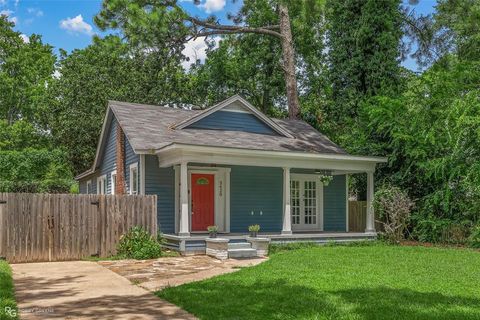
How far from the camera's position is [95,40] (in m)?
18.9

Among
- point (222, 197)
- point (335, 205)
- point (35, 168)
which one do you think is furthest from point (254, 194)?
point (35, 168)

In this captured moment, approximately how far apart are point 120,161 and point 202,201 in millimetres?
3253

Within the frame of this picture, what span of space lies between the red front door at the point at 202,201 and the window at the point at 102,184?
511 centimetres

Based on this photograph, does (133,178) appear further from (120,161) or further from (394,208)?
(394,208)

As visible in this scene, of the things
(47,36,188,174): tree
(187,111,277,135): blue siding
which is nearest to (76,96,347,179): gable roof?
(187,111,277,135): blue siding

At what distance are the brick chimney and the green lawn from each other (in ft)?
23.0

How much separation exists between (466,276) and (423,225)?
8.21 metres

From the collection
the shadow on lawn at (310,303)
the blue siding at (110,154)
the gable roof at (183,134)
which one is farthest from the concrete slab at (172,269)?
the blue siding at (110,154)

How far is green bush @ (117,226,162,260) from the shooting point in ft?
40.4

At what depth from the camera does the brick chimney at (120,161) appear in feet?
54.6

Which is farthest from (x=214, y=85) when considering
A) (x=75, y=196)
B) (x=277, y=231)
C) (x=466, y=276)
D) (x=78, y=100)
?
(x=466, y=276)

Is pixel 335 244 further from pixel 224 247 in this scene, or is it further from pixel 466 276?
pixel 466 276

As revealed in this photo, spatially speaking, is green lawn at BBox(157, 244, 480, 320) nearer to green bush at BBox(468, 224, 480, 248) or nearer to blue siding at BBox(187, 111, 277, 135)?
green bush at BBox(468, 224, 480, 248)

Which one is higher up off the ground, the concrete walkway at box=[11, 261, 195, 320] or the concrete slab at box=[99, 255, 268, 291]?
the concrete walkway at box=[11, 261, 195, 320]
